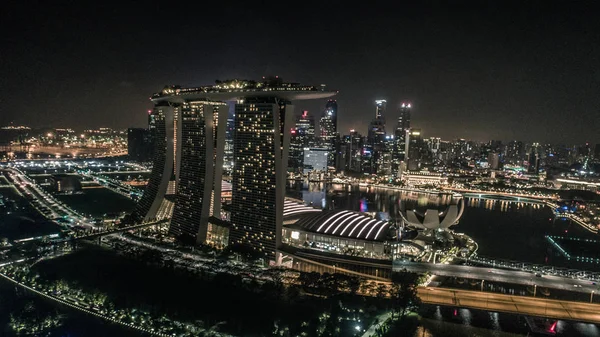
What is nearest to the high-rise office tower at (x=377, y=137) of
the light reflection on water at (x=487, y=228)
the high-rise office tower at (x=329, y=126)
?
the high-rise office tower at (x=329, y=126)

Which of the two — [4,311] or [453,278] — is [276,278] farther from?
[4,311]

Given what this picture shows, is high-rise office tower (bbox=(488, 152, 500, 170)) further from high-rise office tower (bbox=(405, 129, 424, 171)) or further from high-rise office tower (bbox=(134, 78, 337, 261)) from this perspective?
high-rise office tower (bbox=(134, 78, 337, 261))

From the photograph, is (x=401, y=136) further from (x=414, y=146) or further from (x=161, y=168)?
(x=161, y=168)

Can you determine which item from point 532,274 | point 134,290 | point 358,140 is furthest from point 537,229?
point 358,140

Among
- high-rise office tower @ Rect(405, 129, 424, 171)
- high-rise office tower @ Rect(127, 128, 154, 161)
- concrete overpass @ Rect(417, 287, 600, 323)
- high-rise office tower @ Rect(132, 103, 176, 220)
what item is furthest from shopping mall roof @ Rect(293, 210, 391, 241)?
high-rise office tower @ Rect(127, 128, 154, 161)

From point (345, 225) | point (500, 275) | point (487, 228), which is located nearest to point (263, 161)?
point (345, 225)

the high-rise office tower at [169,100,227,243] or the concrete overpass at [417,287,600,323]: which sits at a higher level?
the high-rise office tower at [169,100,227,243]

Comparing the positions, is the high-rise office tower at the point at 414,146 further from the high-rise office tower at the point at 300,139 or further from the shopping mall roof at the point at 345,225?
the shopping mall roof at the point at 345,225
